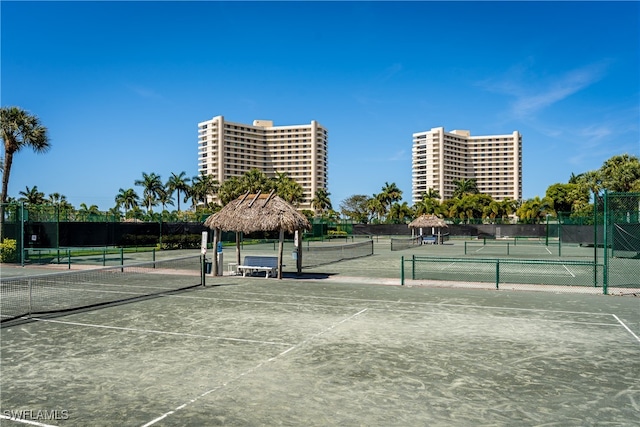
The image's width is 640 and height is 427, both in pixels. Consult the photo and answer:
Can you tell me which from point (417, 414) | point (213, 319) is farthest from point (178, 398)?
point (213, 319)

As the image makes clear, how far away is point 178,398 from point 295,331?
15.4ft

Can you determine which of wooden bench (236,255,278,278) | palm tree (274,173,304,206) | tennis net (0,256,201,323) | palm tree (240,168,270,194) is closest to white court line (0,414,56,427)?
tennis net (0,256,201,323)

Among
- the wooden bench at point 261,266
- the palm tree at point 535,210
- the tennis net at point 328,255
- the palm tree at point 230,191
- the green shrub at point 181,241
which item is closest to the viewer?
the wooden bench at point 261,266

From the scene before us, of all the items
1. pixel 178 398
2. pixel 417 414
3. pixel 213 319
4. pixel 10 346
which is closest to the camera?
pixel 417 414

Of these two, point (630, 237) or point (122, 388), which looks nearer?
point (122, 388)

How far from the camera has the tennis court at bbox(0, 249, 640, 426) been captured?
6.67m

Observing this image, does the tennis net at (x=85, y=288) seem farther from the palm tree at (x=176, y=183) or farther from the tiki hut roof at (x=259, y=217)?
the palm tree at (x=176, y=183)

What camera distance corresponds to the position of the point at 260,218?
22250 millimetres

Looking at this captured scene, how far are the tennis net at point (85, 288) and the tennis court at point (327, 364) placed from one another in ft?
4.51

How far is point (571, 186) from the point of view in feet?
324

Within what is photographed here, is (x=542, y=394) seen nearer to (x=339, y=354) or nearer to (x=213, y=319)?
(x=339, y=354)

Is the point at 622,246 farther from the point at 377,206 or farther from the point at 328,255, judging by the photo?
the point at 377,206

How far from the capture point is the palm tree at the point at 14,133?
1284 inches

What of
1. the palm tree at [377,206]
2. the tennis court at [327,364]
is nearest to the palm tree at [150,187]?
the palm tree at [377,206]
